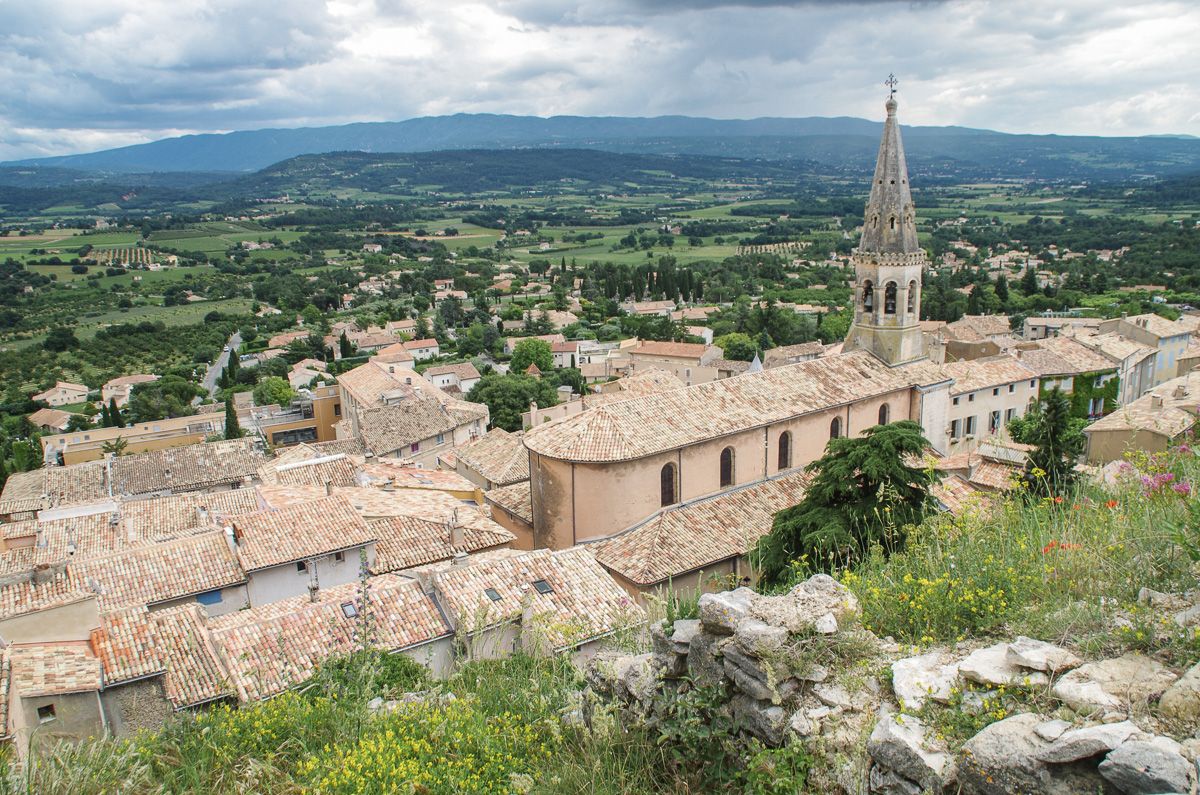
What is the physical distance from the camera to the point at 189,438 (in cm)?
5684

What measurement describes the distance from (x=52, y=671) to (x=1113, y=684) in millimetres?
14227

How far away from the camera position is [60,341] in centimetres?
10506

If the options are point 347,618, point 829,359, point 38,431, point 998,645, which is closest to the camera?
point 998,645

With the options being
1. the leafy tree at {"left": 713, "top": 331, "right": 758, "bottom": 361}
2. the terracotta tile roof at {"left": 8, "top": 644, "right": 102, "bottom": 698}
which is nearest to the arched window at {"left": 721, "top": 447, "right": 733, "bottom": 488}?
the terracotta tile roof at {"left": 8, "top": 644, "right": 102, "bottom": 698}

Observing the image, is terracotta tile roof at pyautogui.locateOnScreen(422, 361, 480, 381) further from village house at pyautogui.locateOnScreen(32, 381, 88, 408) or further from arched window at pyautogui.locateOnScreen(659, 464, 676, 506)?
arched window at pyautogui.locateOnScreen(659, 464, 676, 506)

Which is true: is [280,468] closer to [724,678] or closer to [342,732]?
[342,732]

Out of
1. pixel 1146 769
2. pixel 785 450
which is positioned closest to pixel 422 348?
pixel 785 450

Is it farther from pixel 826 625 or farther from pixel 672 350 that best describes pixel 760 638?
pixel 672 350

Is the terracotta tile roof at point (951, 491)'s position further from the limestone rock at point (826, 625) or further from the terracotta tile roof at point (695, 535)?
the limestone rock at point (826, 625)

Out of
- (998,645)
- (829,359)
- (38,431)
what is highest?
(998,645)

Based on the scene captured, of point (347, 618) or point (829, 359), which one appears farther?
point (829, 359)

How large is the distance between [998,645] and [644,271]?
445 ft

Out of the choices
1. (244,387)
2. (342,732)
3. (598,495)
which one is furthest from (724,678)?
(244,387)

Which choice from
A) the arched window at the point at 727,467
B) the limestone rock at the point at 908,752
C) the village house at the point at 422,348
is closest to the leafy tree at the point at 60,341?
the village house at the point at 422,348
